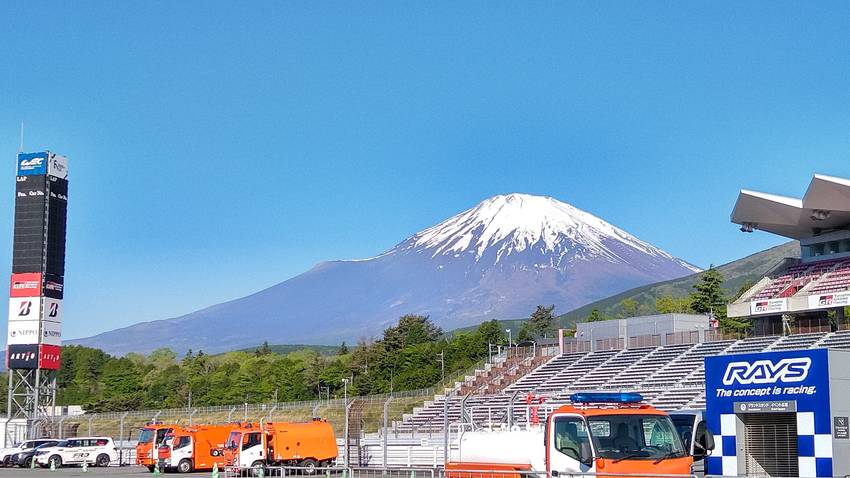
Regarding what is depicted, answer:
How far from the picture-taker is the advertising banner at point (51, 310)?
72250 millimetres

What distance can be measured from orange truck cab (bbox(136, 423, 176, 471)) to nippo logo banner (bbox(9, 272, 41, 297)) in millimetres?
29447

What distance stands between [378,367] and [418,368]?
1029cm

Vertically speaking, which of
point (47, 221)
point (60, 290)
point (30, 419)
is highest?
point (47, 221)

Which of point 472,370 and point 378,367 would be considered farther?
point 378,367

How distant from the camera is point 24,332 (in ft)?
237

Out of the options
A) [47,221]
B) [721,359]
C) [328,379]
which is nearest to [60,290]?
[47,221]

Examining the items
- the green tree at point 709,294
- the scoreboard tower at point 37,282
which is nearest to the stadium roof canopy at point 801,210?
the green tree at point 709,294

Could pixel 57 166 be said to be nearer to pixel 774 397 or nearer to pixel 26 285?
pixel 26 285

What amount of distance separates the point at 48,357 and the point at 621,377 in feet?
123

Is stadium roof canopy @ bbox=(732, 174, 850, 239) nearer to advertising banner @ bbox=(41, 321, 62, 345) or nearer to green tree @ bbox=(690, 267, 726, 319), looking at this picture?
green tree @ bbox=(690, 267, 726, 319)

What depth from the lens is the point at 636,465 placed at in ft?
57.0

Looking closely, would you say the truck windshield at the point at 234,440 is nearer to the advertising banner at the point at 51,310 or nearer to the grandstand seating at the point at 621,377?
the grandstand seating at the point at 621,377

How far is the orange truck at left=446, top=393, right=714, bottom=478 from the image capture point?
57.4ft

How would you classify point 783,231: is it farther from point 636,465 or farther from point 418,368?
point 636,465
